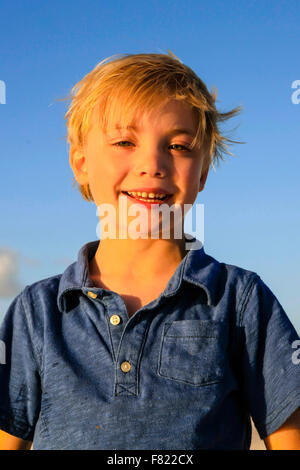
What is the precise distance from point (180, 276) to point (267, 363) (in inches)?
21.4

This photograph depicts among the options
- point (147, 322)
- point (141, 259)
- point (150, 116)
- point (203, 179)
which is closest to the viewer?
point (147, 322)

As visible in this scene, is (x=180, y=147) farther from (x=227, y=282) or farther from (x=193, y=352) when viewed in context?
(x=193, y=352)

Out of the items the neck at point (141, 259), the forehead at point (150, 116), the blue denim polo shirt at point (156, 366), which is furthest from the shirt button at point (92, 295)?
the forehead at point (150, 116)

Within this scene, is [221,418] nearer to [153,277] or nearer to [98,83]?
[153,277]

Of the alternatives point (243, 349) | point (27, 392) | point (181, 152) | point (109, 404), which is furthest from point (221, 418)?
point (181, 152)

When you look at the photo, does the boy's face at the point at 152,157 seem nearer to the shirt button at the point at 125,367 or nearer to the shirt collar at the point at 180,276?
the shirt collar at the point at 180,276

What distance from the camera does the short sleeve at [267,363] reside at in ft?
7.85

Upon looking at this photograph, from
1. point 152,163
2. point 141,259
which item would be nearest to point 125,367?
point 141,259

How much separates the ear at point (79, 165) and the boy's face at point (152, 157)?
211 millimetres

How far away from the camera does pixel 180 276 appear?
2584 mm

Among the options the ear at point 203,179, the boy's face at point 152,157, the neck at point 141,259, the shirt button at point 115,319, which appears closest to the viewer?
the shirt button at point 115,319

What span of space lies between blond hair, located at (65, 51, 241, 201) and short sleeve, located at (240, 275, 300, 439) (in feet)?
2.70
